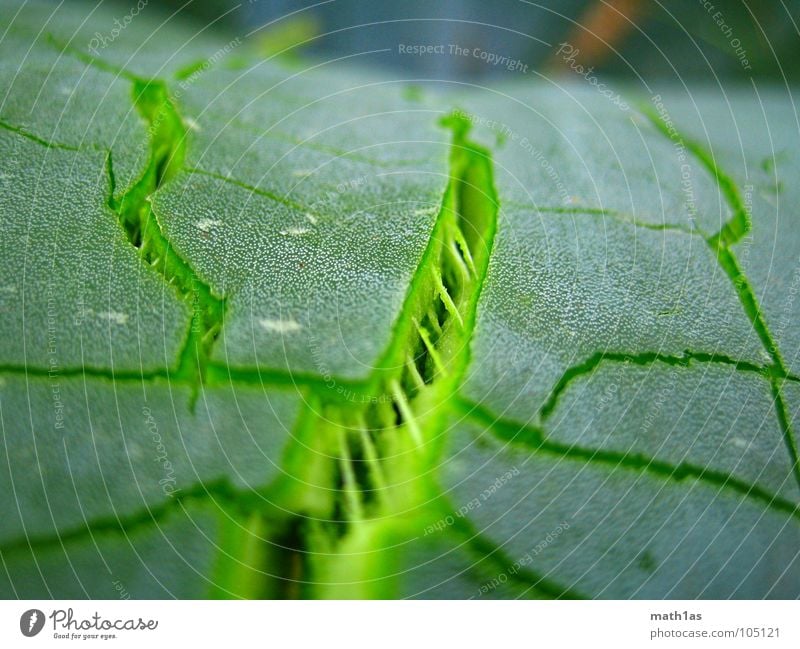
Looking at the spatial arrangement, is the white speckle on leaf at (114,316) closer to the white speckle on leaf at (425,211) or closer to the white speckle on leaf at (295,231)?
the white speckle on leaf at (295,231)

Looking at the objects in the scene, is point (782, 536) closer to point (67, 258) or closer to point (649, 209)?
point (649, 209)

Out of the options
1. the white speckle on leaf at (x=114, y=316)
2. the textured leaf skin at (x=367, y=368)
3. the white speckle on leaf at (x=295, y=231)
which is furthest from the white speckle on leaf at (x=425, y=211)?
the white speckle on leaf at (x=114, y=316)

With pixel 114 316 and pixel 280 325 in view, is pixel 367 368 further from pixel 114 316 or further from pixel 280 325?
pixel 114 316

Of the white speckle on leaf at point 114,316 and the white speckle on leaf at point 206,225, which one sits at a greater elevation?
the white speckle on leaf at point 206,225
